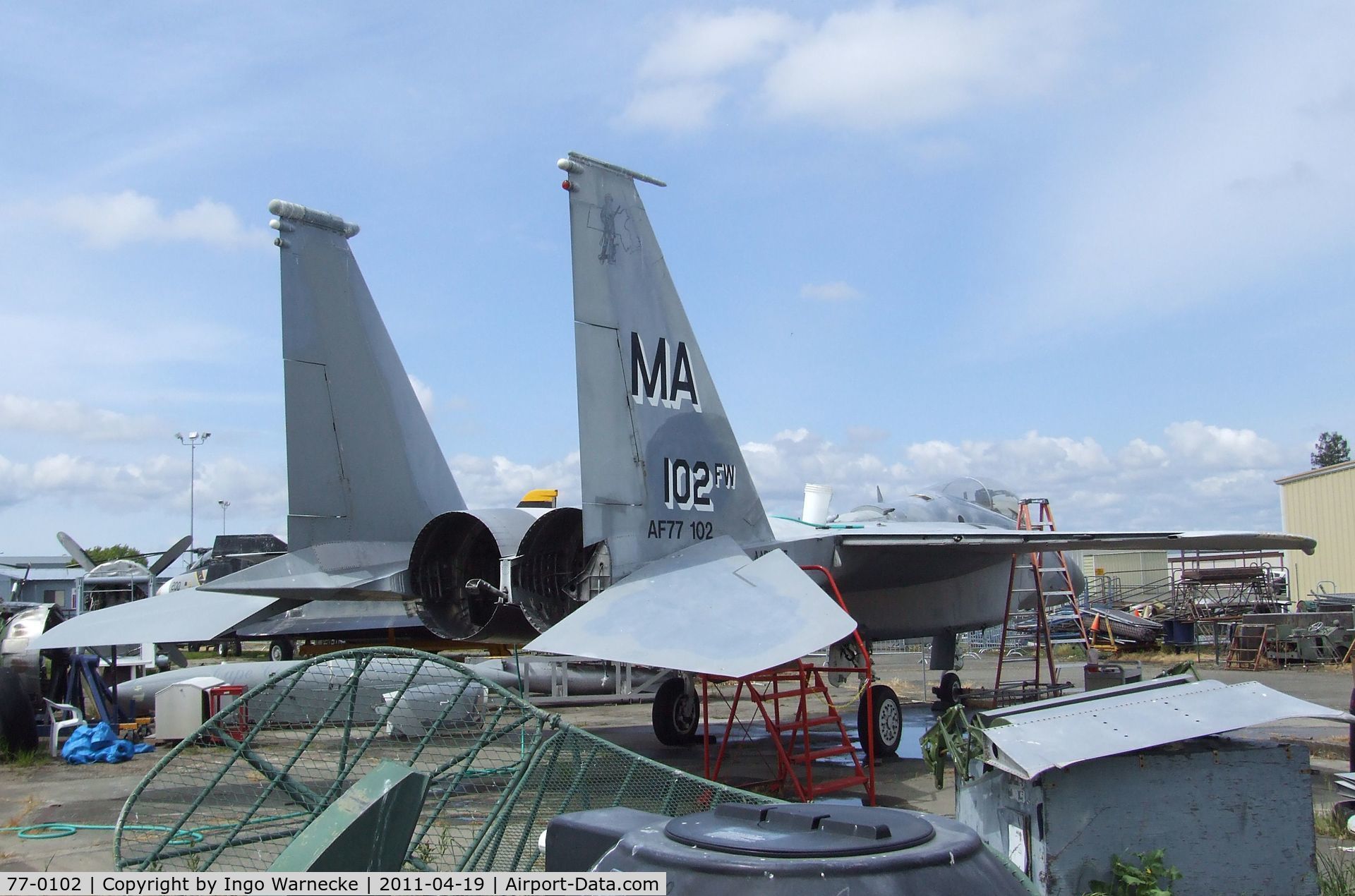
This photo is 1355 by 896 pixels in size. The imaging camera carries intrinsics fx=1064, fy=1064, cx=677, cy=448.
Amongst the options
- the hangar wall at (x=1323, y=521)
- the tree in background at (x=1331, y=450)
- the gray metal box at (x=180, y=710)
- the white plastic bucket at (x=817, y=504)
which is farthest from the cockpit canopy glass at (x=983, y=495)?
the tree in background at (x=1331, y=450)

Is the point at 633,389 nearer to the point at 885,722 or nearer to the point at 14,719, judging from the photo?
the point at 885,722

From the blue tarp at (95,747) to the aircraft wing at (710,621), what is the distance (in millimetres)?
7351

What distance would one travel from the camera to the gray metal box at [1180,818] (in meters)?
4.65

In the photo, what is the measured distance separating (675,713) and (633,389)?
5.02 meters

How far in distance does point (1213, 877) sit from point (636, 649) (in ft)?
10.6

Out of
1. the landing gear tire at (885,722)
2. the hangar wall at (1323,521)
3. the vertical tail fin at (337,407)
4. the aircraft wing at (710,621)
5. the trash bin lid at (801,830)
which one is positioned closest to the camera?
the trash bin lid at (801,830)

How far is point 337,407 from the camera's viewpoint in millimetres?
10055

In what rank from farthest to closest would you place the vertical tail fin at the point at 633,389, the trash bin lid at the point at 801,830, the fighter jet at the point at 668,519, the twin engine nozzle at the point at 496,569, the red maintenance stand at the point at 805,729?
1. the twin engine nozzle at the point at 496,569
2. the vertical tail fin at the point at 633,389
3. the red maintenance stand at the point at 805,729
4. the fighter jet at the point at 668,519
5. the trash bin lid at the point at 801,830

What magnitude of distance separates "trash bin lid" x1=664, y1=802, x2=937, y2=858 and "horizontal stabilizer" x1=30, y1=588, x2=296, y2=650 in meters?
8.29

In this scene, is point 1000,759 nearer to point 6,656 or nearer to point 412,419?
point 412,419

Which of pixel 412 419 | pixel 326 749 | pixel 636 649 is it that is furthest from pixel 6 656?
pixel 636 649

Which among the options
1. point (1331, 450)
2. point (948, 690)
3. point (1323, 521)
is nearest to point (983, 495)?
point (948, 690)

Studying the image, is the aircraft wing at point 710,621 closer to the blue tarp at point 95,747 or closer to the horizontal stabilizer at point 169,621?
the horizontal stabilizer at point 169,621

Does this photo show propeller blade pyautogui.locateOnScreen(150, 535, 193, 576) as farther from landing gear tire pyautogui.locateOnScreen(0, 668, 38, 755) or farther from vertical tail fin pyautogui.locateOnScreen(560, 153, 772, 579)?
vertical tail fin pyautogui.locateOnScreen(560, 153, 772, 579)
